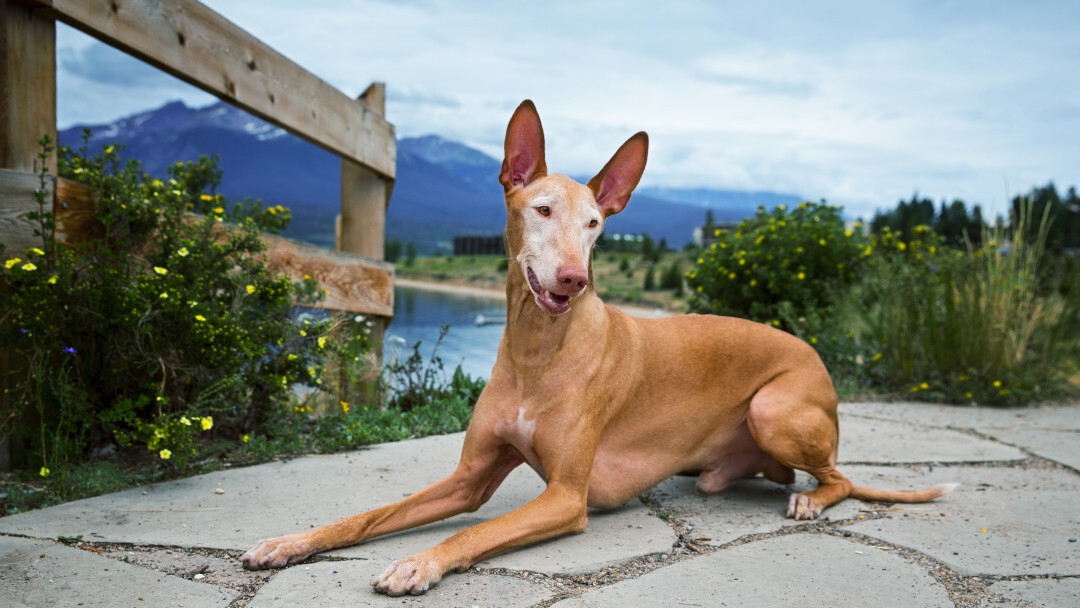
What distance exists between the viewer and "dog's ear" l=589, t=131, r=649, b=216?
319 cm

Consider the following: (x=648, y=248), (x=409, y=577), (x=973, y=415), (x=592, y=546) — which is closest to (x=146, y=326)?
(x=409, y=577)

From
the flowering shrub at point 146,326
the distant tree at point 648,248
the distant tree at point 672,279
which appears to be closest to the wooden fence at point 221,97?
the flowering shrub at point 146,326

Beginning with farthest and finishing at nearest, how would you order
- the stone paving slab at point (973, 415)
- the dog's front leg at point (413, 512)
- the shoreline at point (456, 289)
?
the shoreline at point (456, 289) → the stone paving slab at point (973, 415) → the dog's front leg at point (413, 512)

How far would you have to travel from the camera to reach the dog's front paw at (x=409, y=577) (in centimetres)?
255

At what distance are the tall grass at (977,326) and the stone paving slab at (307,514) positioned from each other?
3.89m

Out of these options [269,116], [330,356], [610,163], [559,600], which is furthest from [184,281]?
[559,600]

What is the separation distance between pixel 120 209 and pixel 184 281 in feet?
1.60

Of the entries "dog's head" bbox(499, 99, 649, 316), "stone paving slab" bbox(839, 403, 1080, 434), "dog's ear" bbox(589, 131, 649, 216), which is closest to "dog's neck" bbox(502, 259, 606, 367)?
"dog's head" bbox(499, 99, 649, 316)

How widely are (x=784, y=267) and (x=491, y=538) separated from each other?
5792mm

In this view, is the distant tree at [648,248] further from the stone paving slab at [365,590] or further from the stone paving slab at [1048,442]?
the stone paving slab at [365,590]

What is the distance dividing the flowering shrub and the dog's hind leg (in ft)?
7.26

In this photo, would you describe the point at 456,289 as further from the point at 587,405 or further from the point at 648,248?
the point at 587,405

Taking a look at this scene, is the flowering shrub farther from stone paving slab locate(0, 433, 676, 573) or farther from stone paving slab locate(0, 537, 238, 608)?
stone paving slab locate(0, 537, 238, 608)

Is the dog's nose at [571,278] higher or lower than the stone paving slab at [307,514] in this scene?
higher
